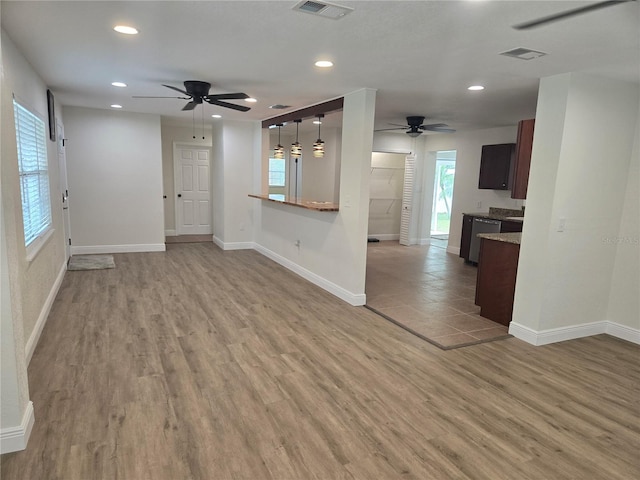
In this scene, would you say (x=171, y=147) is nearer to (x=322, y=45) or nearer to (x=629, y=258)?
(x=322, y=45)

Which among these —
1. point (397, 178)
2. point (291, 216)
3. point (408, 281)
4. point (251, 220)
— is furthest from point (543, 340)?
point (397, 178)

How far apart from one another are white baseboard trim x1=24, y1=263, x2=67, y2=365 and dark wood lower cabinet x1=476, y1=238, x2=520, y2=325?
4013mm

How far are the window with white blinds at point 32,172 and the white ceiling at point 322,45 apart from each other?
0.55 meters

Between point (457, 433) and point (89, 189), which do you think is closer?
point (457, 433)

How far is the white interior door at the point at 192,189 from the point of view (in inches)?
356

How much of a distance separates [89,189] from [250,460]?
6099 mm

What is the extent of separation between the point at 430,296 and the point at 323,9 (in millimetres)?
3726

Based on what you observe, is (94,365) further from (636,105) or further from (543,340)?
(636,105)

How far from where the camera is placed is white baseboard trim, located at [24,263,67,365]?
3.09 metres

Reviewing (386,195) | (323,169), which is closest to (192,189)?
(323,169)

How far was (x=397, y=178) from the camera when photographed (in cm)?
959

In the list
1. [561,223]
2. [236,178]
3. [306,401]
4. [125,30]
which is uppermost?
[125,30]

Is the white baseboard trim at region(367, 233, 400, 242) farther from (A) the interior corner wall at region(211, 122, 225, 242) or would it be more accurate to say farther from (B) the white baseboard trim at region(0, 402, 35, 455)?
(B) the white baseboard trim at region(0, 402, 35, 455)

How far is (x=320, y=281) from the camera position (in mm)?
5379
